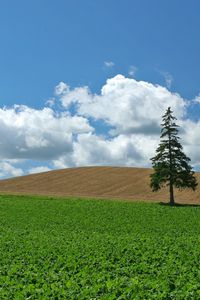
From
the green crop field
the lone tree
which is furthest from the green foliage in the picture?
the green crop field

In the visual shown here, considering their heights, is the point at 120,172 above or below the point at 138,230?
above

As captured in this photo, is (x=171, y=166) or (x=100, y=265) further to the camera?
(x=171, y=166)

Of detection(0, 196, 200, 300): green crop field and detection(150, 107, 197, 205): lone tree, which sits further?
detection(150, 107, 197, 205): lone tree

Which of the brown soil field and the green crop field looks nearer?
the green crop field

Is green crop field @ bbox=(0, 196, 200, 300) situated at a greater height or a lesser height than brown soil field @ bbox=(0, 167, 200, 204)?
lesser

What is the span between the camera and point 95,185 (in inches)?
3509

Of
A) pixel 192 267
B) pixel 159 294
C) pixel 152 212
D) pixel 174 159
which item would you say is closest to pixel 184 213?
pixel 152 212

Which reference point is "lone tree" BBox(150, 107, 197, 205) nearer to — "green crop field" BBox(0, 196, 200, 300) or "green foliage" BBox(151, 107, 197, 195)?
"green foliage" BBox(151, 107, 197, 195)

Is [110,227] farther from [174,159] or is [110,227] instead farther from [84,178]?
[84,178]

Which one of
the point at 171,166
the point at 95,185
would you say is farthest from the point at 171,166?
the point at 95,185

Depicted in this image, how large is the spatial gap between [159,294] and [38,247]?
451 inches

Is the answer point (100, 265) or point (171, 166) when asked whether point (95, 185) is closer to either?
point (171, 166)

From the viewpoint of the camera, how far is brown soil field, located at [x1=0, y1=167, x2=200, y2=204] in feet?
257

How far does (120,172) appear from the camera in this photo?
10038cm
